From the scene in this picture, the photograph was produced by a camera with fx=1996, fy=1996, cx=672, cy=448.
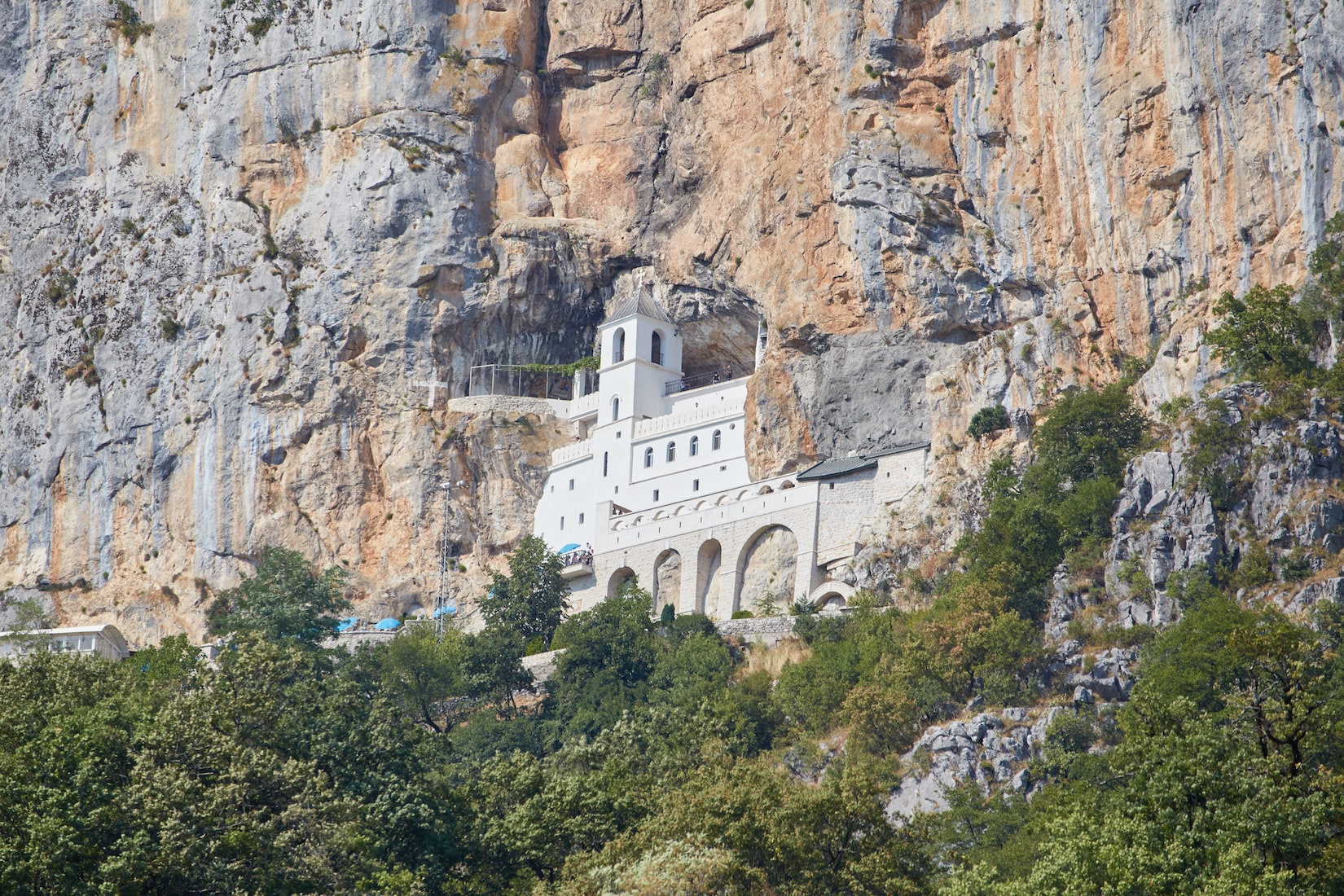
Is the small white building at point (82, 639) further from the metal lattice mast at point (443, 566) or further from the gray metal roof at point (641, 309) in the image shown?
the gray metal roof at point (641, 309)

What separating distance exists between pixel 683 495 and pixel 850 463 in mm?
→ 8450

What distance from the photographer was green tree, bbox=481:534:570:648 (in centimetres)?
7788

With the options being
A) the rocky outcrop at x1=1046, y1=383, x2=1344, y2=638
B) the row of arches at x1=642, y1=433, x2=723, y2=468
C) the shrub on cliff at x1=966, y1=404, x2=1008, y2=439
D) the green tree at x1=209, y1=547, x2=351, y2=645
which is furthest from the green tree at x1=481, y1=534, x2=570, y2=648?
the rocky outcrop at x1=1046, y1=383, x2=1344, y2=638

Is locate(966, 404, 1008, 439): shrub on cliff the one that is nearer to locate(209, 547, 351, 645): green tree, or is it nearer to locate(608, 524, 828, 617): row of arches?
locate(608, 524, 828, 617): row of arches

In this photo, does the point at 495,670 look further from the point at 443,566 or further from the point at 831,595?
the point at 831,595

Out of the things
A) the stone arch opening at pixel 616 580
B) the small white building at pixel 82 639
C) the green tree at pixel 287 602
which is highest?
the stone arch opening at pixel 616 580

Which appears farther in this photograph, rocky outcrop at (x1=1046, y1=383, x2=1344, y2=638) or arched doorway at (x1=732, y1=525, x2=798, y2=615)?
arched doorway at (x1=732, y1=525, x2=798, y2=615)

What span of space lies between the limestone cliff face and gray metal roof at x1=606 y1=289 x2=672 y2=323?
0.63 m

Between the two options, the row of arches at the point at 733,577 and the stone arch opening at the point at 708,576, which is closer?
the row of arches at the point at 733,577

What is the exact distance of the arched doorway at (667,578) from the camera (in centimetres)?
7856

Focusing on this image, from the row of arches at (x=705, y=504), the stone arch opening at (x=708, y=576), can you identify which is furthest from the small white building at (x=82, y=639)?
the stone arch opening at (x=708, y=576)

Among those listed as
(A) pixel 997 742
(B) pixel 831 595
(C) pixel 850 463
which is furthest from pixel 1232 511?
(C) pixel 850 463

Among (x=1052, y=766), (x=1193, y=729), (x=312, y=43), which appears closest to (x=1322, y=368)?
(x=1052, y=766)

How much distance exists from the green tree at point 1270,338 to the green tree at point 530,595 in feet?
94.1
